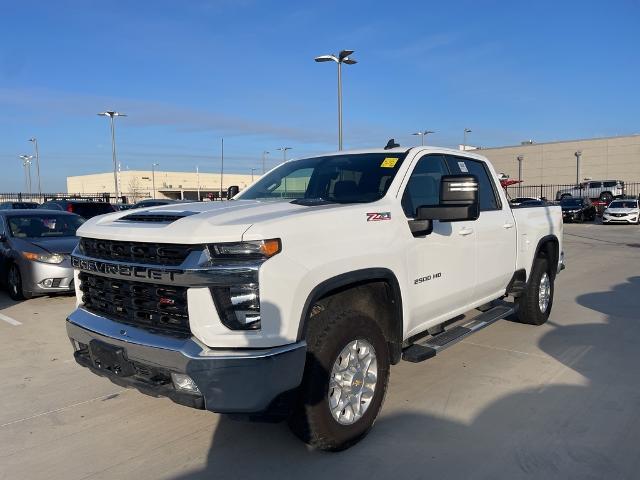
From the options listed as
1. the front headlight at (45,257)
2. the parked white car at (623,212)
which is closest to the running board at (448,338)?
the front headlight at (45,257)

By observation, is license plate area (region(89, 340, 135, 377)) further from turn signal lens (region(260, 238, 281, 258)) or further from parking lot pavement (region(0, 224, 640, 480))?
turn signal lens (region(260, 238, 281, 258))

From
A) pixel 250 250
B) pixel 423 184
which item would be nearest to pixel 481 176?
pixel 423 184

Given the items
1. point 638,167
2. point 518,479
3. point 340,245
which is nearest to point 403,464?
point 518,479

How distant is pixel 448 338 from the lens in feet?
14.7

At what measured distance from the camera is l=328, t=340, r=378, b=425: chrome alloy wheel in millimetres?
3340

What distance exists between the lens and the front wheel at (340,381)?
10.3 feet

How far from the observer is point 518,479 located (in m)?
3.12

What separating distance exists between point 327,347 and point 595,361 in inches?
131

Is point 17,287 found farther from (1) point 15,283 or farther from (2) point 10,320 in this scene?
(2) point 10,320

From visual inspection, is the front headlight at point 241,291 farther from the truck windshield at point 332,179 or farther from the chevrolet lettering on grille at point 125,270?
the truck windshield at point 332,179

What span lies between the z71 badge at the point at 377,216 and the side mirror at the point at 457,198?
Result: 37 cm

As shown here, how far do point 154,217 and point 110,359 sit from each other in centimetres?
92

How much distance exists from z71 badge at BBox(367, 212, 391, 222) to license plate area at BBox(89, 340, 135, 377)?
175cm

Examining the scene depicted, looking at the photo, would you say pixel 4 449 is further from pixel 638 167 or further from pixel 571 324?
pixel 638 167
